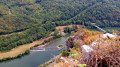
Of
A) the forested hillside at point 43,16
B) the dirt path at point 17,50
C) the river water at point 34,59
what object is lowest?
the river water at point 34,59

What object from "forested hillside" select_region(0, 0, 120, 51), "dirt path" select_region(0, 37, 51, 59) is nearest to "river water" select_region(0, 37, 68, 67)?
"dirt path" select_region(0, 37, 51, 59)

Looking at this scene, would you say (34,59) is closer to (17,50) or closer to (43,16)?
(17,50)

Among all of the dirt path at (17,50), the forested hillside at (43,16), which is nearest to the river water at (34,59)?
the dirt path at (17,50)

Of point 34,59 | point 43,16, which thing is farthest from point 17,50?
point 43,16

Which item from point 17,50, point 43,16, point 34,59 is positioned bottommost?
point 34,59

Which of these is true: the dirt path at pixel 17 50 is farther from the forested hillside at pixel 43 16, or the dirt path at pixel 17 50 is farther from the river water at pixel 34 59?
the river water at pixel 34 59

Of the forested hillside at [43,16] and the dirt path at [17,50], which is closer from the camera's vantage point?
the dirt path at [17,50]

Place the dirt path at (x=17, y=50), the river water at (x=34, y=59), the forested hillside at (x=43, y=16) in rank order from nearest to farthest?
the river water at (x=34, y=59) < the dirt path at (x=17, y=50) < the forested hillside at (x=43, y=16)

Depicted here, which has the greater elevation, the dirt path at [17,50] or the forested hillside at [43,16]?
the forested hillside at [43,16]

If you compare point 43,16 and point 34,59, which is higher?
point 43,16

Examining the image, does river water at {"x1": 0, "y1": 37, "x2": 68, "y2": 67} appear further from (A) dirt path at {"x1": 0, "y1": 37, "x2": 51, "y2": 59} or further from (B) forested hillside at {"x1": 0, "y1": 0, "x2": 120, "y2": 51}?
(B) forested hillside at {"x1": 0, "y1": 0, "x2": 120, "y2": 51}
